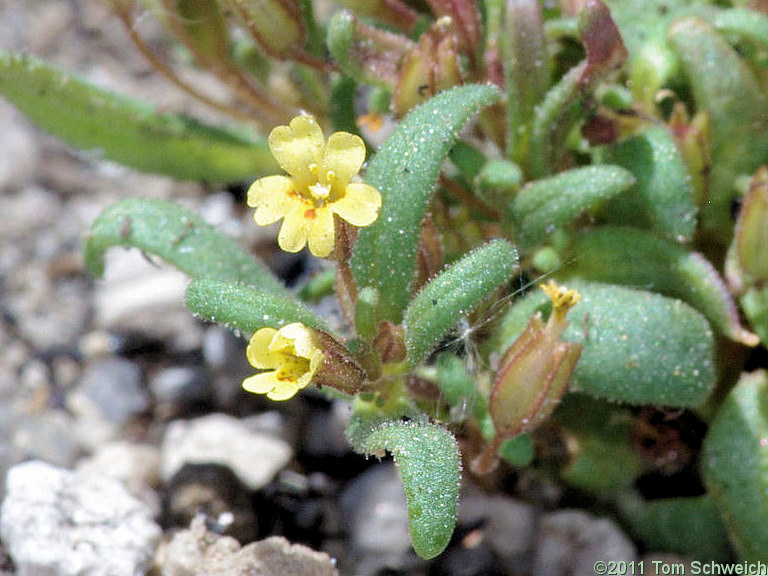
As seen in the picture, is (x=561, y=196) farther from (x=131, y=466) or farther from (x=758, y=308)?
(x=131, y=466)

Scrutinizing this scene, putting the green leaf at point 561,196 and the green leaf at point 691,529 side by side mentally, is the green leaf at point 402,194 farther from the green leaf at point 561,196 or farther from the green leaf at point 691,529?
the green leaf at point 691,529

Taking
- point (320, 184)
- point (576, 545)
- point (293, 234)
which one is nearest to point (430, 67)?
point (320, 184)

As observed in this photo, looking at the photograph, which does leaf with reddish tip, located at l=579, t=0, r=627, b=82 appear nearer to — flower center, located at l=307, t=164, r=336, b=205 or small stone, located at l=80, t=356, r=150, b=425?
flower center, located at l=307, t=164, r=336, b=205

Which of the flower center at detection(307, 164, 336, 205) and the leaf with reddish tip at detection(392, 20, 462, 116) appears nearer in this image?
the flower center at detection(307, 164, 336, 205)

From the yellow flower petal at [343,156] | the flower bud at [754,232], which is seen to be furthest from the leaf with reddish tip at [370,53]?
the flower bud at [754,232]

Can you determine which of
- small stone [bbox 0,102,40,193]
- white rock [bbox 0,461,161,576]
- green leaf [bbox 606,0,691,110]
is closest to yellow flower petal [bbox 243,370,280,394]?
white rock [bbox 0,461,161,576]

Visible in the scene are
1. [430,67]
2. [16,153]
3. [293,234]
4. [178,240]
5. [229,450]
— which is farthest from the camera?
[16,153]
